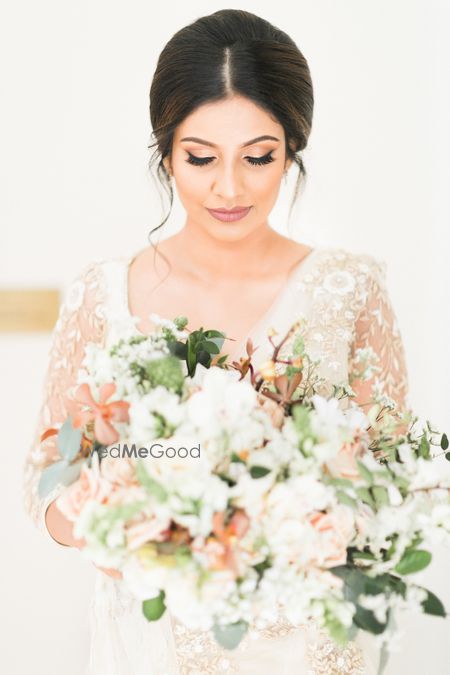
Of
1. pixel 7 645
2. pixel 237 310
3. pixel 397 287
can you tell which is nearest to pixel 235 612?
pixel 237 310

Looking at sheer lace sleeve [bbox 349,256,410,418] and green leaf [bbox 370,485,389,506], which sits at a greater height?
sheer lace sleeve [bbox 349,256,410,418]

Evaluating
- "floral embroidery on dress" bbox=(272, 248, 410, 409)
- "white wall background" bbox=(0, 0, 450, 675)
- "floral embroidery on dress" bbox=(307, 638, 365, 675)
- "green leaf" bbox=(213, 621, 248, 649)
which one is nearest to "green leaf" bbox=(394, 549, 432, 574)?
"green leaf" bbox=(213, 621, 248, 649)

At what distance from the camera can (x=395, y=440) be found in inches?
48.6

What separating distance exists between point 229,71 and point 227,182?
228mm

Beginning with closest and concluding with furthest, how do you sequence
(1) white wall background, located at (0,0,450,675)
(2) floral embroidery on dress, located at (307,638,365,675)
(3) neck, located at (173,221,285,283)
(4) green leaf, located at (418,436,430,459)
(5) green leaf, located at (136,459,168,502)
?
1. (5) green leaf, located at (136,459,168,502)
2. (4) green leaf, located at (418,436,430,459)
3. (2) floral embroidery on dress, located at (307,638,365,675)
4. (3) neck, located at (173,221,285,283)
5. (1) white wall background, located at (0,0,450,675)

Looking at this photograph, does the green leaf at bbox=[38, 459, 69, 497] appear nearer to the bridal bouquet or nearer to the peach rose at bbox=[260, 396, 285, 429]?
the bridal bouquet

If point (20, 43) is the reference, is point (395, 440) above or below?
below

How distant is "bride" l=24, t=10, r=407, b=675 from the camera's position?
5.26ft

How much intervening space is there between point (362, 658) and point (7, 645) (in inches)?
59.2

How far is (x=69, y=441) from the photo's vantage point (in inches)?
44.4

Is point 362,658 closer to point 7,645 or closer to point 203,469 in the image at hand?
point 203,469

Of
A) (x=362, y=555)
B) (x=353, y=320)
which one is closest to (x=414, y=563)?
(x=362, y=555)

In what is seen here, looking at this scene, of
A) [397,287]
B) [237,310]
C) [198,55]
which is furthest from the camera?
[397,287]

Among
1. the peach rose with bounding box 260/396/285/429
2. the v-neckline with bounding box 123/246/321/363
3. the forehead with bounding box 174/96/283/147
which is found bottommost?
the peach rose with bounding box 260/396/285/429
